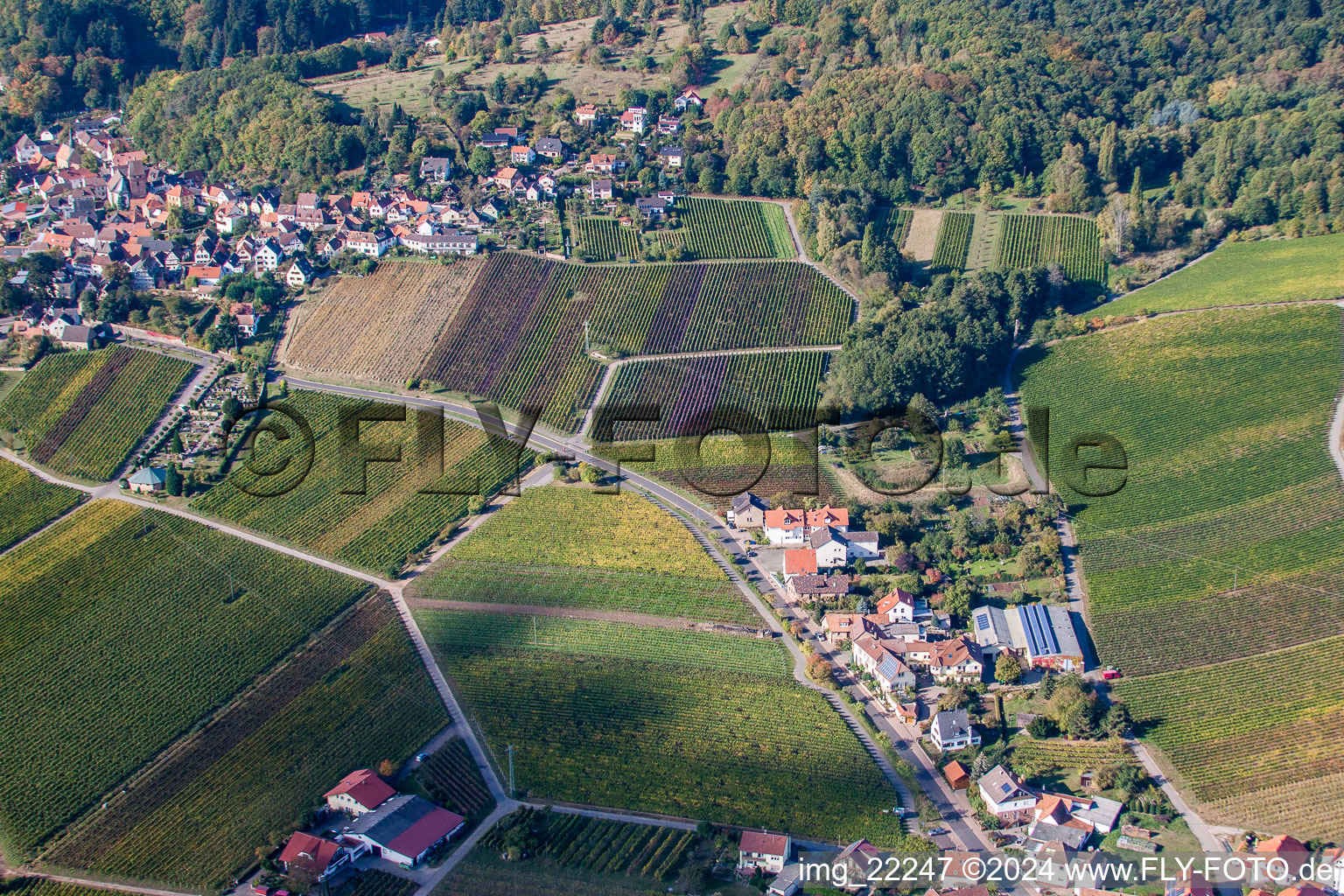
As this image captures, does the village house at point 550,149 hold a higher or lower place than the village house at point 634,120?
lower

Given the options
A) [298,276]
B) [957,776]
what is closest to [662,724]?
[957,776]

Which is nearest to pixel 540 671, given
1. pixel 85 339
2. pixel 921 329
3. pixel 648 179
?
pixel 921 329

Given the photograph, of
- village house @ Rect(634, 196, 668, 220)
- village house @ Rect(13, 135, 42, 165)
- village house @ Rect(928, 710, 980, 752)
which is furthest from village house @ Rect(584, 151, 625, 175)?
village house @ Rect(928, 710, 980, 752)

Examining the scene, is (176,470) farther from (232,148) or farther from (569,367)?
(232,148)

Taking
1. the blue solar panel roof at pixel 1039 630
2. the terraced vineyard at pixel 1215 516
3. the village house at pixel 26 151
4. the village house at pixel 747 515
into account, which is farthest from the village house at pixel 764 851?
the village house at pixel 26 151

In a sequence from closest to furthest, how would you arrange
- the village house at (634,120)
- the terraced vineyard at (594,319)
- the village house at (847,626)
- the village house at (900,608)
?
the village house at (847,626) → the village house at (900,608) → the terraced vineyard at (594,319) → the village house at (634,120)

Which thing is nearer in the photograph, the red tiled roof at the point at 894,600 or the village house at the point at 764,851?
the village house at the point at 764,851

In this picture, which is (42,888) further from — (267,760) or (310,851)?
(310,851)

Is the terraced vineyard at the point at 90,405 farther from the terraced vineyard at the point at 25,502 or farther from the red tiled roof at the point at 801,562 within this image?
the red tiled roof at the point at 801,562
